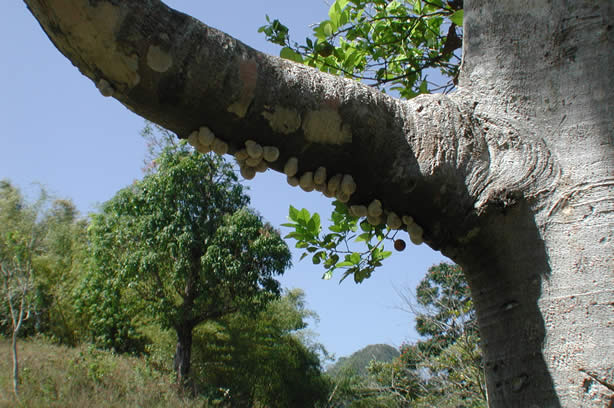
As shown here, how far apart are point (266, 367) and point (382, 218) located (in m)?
19.2

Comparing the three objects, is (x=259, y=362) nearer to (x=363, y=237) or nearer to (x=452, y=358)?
(x=452, y=358)

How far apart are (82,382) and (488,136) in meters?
13.4

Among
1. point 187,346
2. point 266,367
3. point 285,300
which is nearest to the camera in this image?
point 187,346

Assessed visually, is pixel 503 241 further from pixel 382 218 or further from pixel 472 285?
pixel 382 218

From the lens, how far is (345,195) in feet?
3.73

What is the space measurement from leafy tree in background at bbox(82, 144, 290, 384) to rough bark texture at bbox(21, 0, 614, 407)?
13874 millimetres

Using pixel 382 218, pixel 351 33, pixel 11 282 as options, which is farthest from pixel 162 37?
pixel 11 282

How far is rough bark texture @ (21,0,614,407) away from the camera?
89cm

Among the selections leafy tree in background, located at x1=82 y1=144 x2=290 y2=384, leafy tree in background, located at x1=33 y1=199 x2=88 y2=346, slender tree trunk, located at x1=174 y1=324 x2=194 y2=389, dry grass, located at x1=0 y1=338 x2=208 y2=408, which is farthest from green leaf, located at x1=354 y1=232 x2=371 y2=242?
leafy tree in background, located at x1=33 y1=199 x2=88 y2=346

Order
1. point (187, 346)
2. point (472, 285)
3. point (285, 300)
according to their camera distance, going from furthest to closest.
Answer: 1. point (285, 300)
2. point (187, 346)
3. point (472, 285)

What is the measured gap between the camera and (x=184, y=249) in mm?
15398

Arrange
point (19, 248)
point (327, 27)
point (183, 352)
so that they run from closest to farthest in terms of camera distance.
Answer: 1. point (327, 27)
2. point (19, 248)
3. point (183, 352)

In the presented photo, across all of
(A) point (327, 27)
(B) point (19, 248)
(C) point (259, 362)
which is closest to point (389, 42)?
(A) point (327, 27)

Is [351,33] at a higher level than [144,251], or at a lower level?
lower
